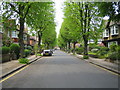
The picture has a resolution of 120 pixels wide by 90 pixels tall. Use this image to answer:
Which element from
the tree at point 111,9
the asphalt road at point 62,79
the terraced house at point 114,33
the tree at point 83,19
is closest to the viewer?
the asphalt road at point 62,79

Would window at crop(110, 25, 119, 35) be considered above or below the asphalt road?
above

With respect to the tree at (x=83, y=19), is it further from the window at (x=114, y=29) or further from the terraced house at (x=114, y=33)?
the window at (x=114, y=29)

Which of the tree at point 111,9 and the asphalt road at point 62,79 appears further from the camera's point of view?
the tree at point 111,9

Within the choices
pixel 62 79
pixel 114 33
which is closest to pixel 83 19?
pixel 114 33

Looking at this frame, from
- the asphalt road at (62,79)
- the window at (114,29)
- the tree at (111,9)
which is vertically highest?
the window at (114,29)

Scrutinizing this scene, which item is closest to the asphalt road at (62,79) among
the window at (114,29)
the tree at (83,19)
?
Answer: the tree at (83,19)

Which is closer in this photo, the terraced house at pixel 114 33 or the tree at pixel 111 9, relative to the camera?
the tree at pixel 111 9

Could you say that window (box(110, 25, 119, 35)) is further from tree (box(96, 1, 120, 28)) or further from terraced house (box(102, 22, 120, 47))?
tree (box(96, 1, 120, 28))

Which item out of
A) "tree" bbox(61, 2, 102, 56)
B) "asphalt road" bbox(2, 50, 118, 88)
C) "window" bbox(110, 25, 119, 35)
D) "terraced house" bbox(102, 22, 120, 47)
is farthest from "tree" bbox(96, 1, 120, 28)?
"window" bbox(110, 25, 119, 35)

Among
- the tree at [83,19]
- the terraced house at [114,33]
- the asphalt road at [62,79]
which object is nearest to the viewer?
the asphalt road at [62,79]

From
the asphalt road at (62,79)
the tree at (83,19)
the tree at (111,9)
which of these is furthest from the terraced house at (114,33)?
the asphalt road at (62,79)

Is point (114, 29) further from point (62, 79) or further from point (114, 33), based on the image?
point (62, 79)

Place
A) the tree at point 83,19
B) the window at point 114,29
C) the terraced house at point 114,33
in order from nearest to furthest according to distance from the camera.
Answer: the tree at point 83,19 < the terraced house at point 114,33 < the window at point 114,29

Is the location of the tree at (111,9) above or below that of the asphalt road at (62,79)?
above
